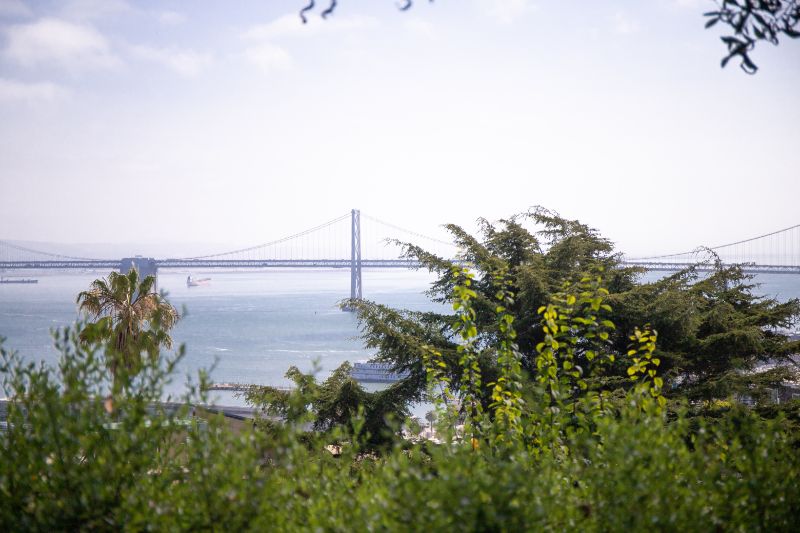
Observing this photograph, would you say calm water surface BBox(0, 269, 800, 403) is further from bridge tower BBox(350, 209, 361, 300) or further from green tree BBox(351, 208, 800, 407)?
green tree BBox(351, 208, 800, 407)

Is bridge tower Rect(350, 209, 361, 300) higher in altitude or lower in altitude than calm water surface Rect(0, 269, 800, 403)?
higher

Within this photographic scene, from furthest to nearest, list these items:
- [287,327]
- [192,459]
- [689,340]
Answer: [287,327]
[689,340]
[192,459]

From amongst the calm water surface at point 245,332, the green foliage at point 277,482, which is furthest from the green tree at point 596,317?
the calm water surface at point 245,332

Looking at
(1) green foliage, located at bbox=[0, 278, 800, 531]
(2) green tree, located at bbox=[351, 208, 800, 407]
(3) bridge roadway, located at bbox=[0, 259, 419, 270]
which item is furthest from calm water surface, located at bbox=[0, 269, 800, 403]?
(1) green foliage, located at bbox=[0, 278, 800, 531]

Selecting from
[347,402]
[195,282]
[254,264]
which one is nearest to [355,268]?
[254,264]

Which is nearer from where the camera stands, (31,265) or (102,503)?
(102,503)

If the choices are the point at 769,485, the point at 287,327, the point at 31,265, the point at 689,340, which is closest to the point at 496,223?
the point at 689,340

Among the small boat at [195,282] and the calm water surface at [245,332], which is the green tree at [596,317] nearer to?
the calm water surface at [245,332]

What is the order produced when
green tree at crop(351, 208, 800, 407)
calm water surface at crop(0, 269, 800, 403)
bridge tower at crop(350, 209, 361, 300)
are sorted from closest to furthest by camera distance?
green tree at crop(351, 208, 800, 407) → calm water surface at crop(0, 269, 800, 403) → bridge tower at crop(350, 209, 361, 300)

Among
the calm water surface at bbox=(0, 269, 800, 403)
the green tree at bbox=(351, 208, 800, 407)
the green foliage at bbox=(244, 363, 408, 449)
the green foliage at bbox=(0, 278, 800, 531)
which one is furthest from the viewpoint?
the calm water surface at bbox=(0, 269, 800, 403)

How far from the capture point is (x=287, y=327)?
81500 millimetres

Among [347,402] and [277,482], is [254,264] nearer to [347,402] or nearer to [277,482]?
A: [347,402]

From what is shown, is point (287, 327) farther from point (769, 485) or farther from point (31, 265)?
point (769, 485)

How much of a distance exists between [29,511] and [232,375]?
51837 millimetres
